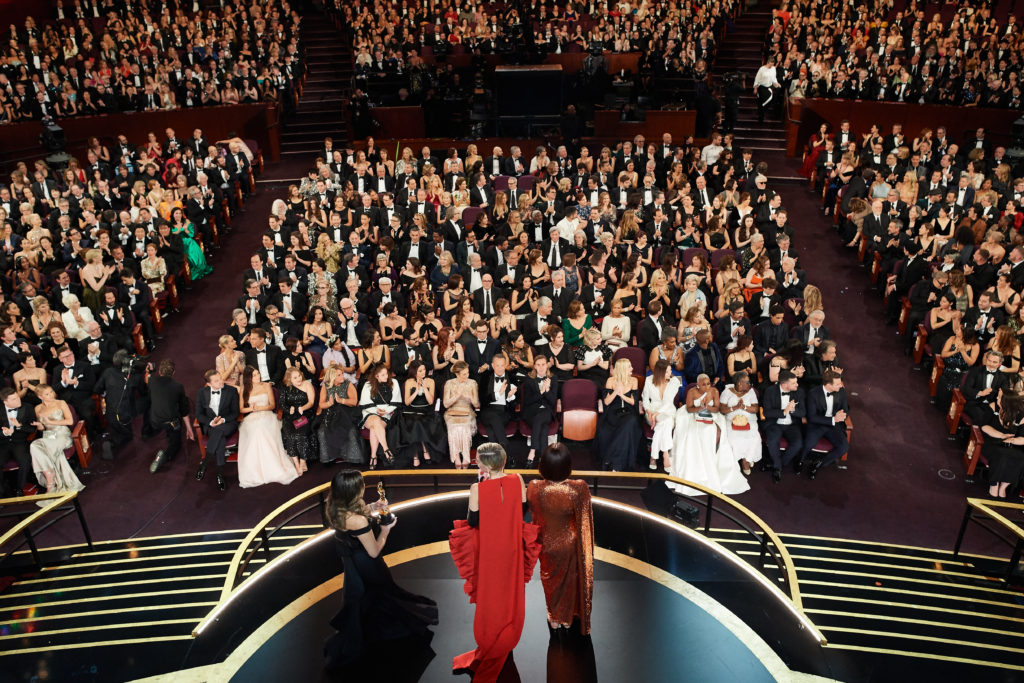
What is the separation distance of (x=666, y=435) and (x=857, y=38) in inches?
490

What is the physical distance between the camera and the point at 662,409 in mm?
6984

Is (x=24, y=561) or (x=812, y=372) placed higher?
(x=812, y=372)

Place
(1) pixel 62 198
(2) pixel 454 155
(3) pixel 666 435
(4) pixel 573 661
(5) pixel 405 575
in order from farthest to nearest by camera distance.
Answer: (2) pixel 454 155
(1) pixel 62 198
(3) pixel 666 435
(5) pixel 405 575
(4) pixel 573 661

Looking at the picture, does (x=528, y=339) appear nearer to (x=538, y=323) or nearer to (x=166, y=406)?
(x=538, y=323)

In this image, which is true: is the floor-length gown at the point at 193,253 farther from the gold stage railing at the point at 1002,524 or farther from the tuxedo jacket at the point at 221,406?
the gold stage railing at the point at 1002,524

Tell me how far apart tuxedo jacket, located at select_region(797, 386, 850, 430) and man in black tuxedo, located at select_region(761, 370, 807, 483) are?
0.07m

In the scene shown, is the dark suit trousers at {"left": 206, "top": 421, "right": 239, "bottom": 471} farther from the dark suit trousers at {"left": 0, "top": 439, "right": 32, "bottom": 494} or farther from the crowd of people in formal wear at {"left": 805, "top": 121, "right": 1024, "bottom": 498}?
the crowd of people in formal wear at {"left": 805, "top": 121, "right": 1024, "bottom": 498}

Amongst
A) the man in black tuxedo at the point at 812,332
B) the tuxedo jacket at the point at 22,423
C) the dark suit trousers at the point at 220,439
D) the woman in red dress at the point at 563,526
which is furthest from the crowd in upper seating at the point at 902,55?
the tuxedo jacket at the point at 22,423

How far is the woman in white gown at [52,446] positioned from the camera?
6902 mm

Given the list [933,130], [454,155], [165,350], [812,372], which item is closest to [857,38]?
[933,130]

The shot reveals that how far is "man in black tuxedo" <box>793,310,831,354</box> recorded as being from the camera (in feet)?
25.2

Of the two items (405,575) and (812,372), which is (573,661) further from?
(812,372)

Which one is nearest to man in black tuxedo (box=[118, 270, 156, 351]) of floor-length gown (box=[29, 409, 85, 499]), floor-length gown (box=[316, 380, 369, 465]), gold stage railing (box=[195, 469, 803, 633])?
floor-length gown (box=[29, 409, 85, 499])

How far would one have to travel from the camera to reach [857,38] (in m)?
15.6
